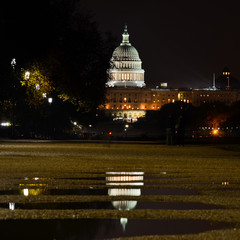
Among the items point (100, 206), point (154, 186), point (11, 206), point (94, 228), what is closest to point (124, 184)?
point (154, 186)

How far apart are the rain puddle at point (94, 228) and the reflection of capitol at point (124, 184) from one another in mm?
182

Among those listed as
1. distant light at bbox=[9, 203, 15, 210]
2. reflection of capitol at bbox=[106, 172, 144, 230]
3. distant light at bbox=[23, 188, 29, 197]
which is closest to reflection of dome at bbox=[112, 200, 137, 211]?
reflection of capitol at bbox=[106, 172, 144, 230]

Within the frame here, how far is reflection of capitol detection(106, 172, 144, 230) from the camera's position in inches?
367

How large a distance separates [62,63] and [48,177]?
19773 millimetres

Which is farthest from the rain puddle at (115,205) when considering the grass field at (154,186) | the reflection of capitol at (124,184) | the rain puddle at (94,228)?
the rain puddle at (94,228)

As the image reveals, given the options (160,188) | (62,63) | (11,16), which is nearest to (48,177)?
(160,188)

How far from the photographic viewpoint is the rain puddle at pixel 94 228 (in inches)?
277

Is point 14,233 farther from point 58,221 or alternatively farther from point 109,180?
point 109,180

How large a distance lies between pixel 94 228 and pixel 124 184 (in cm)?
493

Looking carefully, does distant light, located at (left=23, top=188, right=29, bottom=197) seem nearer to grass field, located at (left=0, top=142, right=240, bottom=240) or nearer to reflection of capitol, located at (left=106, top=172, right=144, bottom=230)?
grass field, located at (left=0, top=142, right=240, bottom=240)

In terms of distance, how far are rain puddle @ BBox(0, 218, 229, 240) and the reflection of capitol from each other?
18 cm

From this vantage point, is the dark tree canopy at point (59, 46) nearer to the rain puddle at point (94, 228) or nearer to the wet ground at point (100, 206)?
the wet ground at point (100, 206)

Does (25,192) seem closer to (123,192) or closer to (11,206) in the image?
(123,192)

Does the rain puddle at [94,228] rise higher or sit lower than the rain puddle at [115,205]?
lower
